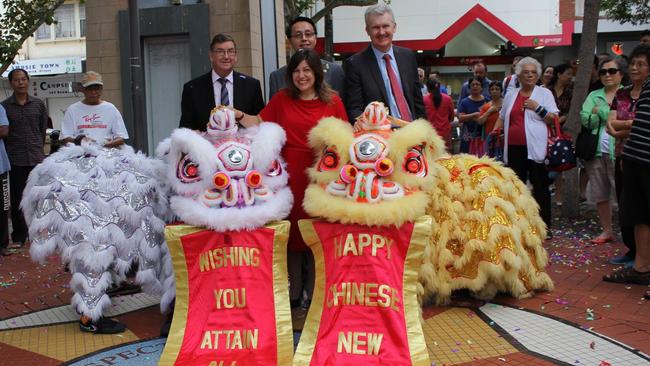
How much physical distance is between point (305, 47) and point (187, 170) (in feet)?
4.58

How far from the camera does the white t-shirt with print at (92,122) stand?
5621 millimetres

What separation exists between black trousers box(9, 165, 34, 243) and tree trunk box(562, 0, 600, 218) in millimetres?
6537

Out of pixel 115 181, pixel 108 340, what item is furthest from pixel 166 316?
A: pixel 115 181

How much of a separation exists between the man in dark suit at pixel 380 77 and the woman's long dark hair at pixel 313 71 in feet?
1.39

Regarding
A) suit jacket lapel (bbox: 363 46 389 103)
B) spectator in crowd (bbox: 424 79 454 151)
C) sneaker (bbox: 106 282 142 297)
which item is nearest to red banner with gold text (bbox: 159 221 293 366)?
suit jacket lapel (bbox: 363 46 389 103)

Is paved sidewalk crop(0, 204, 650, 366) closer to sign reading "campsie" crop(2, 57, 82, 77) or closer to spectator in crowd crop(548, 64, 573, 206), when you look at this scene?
spectator in crowd crop(548, 64, 573, 206)

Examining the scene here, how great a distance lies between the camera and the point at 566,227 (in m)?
7.55

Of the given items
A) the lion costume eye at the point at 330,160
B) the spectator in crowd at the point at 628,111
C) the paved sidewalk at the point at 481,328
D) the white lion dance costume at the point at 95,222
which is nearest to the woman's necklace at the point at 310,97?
the lion costume eye at the point at 330,160

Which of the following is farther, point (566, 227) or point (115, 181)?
point (566, 227)

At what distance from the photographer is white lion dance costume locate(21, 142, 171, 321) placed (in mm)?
4043

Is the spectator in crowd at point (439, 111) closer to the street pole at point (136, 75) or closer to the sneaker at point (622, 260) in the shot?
the sneaker at point (622, 260)

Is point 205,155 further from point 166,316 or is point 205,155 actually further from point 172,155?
point 166,316

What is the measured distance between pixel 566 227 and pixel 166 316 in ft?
17.0

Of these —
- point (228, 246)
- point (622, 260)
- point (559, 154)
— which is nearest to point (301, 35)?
point (228, 246)
